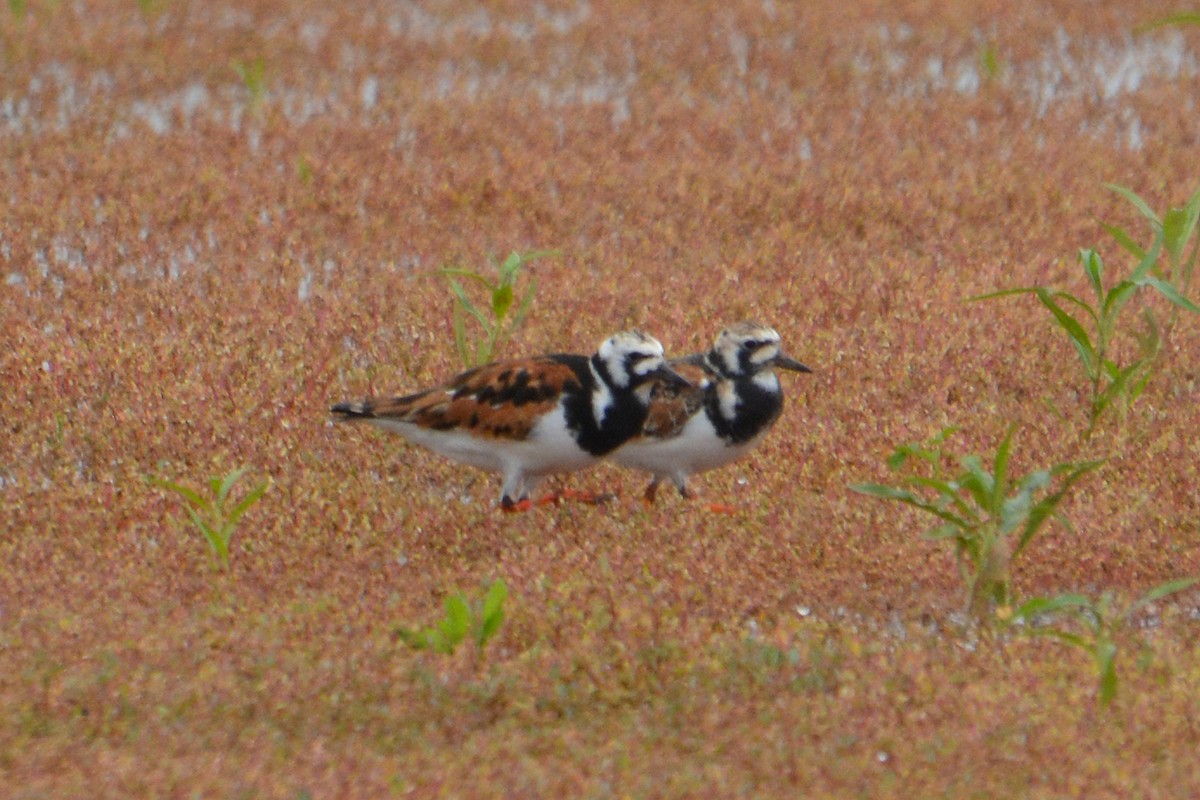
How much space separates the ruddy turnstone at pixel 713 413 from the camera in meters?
8.09

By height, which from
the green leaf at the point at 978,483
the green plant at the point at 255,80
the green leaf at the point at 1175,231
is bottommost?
the green plant at the point at 255,80

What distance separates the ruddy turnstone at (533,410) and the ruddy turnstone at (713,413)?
100 mm

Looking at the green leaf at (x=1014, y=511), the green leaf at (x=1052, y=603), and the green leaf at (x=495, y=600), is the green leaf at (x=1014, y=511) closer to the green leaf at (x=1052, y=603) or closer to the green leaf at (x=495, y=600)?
the green leaf at (x=1052, y=603)

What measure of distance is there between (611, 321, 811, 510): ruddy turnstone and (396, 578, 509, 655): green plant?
5.61 feet

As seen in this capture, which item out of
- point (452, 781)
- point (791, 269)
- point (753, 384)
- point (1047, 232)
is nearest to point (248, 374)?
point (753, 384)

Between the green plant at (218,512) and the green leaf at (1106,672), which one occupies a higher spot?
the green leaf at (1106,672)

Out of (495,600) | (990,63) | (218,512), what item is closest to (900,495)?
(495,600)

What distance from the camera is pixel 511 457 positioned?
813cm

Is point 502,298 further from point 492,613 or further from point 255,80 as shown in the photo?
point 255,80

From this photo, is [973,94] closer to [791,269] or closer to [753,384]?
[791,269]

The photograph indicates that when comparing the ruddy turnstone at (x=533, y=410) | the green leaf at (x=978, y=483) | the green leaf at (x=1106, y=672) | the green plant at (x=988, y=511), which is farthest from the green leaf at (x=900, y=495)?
the ruddy turnstone at (x=533, y=410)

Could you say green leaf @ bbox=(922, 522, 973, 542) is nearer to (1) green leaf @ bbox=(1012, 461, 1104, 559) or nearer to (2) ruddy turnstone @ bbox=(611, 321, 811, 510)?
(1) green leaf @ bbox=(1012, 461, 1104, 559)

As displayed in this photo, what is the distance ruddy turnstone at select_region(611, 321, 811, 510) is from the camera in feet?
26.5

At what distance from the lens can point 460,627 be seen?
6.51 metres
